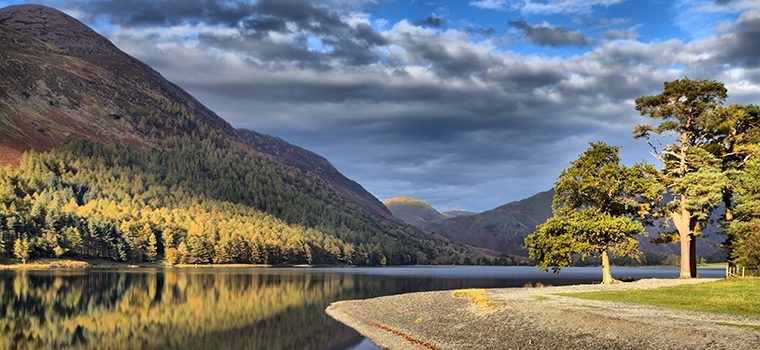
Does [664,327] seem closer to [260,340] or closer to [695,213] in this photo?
[260,340]

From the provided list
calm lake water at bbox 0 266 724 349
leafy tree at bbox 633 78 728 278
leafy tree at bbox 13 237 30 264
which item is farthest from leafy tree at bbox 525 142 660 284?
leafy tree at bbox 13 237 30 264

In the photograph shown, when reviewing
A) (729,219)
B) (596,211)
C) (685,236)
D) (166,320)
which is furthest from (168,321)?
(729,219)

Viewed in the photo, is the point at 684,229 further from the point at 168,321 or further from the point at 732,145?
the point at 168,321

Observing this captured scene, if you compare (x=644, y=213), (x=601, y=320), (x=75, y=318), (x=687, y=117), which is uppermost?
(x=687, y=117)

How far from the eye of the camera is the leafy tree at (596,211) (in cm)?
7619

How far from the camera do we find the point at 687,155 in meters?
81.0

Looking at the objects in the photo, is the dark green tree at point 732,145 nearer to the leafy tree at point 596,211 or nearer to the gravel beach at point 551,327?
the leafy tree at point 596,211

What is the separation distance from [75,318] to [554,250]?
5500cm

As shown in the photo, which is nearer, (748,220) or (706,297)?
(706,297)

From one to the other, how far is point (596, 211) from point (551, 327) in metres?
44.8

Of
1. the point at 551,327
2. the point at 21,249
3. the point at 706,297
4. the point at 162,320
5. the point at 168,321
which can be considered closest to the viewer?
the point at 551,327

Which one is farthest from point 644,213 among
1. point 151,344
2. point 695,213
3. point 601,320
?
point 151,344

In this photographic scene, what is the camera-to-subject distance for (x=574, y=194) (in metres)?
81.1

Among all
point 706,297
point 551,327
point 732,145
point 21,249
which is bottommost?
point 21,249
